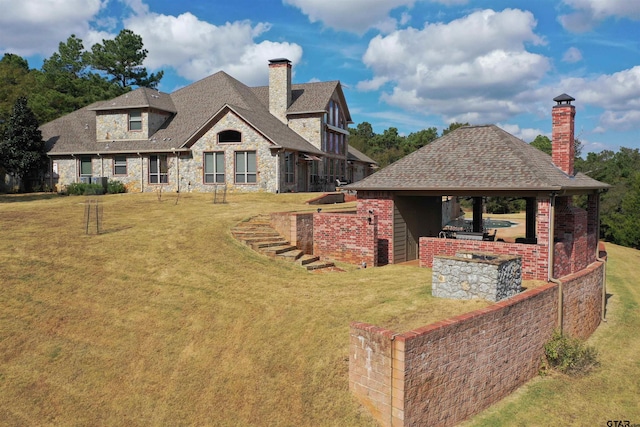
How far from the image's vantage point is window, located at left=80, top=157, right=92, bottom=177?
33094 mm

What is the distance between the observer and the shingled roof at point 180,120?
102 ft

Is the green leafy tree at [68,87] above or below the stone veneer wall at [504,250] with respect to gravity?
above

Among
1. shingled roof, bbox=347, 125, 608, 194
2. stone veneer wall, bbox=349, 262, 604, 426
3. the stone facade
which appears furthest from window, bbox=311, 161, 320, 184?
stone veneer wall, bbox=349, 262, 604, 426

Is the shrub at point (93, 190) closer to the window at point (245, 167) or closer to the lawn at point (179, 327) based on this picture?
the window at point (245, 167)

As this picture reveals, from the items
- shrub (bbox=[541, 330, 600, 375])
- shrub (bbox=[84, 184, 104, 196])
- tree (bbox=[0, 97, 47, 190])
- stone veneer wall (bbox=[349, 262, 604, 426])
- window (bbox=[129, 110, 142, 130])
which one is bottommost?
shrub (bbox=[541, 330, 600, 375])

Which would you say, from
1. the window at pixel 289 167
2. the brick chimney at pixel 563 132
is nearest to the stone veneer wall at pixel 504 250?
the brick chimney at pixel 563 132

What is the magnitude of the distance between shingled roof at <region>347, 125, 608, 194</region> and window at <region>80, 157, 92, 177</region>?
23.2 m

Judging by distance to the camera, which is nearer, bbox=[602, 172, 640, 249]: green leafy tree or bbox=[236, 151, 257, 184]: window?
bbox=[236, 151, 257, 184]: window

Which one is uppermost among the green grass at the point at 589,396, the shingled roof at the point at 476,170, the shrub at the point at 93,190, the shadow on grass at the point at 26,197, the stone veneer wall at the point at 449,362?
the shingled roof at the point at 476,170

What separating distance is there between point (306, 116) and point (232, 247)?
20.8 meters

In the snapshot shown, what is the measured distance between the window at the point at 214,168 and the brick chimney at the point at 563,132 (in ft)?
64.1

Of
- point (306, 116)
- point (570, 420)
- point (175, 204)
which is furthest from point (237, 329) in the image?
point (306, 116)

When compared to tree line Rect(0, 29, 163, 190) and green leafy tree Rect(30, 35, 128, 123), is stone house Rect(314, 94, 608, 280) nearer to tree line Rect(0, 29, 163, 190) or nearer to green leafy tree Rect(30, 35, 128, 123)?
tree line Rect(0, 29, 163, 190)

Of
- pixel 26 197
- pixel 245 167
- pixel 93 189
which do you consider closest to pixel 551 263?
pixel 245 167
